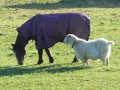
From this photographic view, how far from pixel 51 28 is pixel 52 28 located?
1.1 inches

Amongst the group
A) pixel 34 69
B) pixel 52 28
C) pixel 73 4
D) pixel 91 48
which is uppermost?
pixel 52 28

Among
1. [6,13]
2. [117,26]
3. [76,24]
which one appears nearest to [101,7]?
[6,13]

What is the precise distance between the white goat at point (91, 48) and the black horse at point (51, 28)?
770mm

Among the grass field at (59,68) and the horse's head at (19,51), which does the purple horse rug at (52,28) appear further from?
the grass field at (59,68)

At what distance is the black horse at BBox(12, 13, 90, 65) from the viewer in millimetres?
14336

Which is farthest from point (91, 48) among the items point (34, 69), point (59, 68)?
point (34, 69)

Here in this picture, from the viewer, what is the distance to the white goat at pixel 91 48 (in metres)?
13.2

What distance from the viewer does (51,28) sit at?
14359 mm

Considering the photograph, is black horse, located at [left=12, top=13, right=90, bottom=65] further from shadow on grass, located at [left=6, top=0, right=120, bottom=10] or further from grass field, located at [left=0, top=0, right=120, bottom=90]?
shadow on grass, located at [left=6, top=0, right=120, bottom=10]

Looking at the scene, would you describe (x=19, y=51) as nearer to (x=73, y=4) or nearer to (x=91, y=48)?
(x=91, y=48)

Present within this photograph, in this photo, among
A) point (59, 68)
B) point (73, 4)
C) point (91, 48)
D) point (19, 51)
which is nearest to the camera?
point (59, 68)

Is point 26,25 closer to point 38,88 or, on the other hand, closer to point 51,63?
point 51,63

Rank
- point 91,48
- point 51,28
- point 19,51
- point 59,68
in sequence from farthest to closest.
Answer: point 19,51 < point 51,28 < point 91,48 < point 59,68

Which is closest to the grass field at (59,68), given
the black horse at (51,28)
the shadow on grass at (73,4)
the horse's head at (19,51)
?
the horse's head at (19,51)
